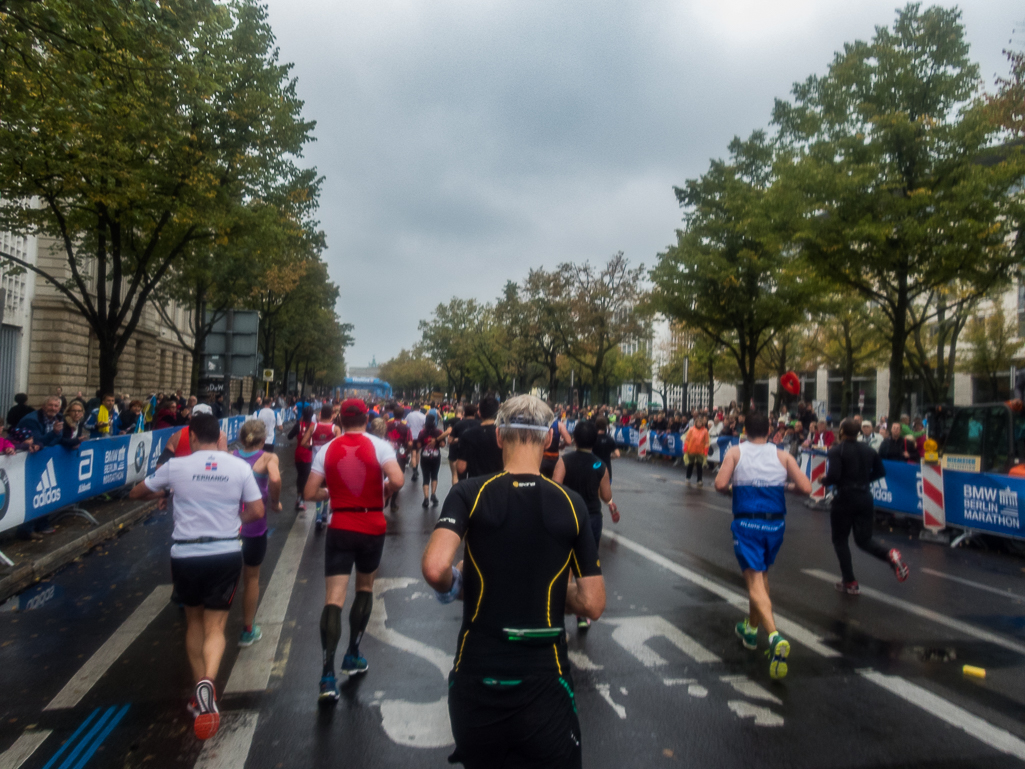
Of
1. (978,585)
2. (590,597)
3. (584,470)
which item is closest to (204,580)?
(590,597)

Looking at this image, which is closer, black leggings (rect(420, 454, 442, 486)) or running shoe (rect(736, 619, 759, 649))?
running shoe (rect(736, 619, 759, 649))

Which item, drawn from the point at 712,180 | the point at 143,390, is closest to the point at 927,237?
the point at 712,180

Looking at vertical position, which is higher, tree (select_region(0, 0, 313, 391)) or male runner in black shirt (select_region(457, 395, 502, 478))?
tree (select_region(0, 0, 313, 391))

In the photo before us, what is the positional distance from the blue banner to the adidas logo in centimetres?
1237

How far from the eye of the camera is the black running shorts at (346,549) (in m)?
5.04

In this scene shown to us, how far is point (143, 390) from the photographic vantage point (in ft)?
125

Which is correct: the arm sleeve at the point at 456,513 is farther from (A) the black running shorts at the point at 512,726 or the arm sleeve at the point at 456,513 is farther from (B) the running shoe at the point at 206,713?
(B) the running shoe at the point at 206,713

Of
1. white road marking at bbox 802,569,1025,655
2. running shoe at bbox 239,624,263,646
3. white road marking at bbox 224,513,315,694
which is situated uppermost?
white road marking at bbox 802,569,1025,655

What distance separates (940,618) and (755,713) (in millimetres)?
3286

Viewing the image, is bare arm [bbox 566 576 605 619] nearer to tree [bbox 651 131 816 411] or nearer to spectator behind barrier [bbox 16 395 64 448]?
spectator behind barrier [bbox 16 395 64 448]

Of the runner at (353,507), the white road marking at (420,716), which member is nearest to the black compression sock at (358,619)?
the runner at (353,507)

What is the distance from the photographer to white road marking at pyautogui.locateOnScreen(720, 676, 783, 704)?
4836 mm

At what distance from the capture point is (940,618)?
6902 mm

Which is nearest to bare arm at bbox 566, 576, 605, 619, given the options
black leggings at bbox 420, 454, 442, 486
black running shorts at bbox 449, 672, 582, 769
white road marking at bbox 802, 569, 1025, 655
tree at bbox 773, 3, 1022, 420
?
black running shorts at bbox 449, 672, 582, 769
